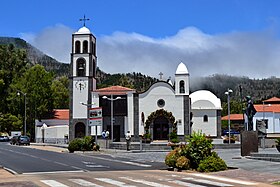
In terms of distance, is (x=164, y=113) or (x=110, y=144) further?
(x=164, y=113)

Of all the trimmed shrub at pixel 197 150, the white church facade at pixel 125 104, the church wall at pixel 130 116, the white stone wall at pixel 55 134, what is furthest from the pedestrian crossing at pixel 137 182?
the white stone wall at pixel 55 134

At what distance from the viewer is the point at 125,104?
6241cm

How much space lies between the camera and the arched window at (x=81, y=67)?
6381cm

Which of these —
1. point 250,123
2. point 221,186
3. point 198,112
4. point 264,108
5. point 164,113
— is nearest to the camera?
point 221,186

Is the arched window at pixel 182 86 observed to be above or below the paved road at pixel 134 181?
above

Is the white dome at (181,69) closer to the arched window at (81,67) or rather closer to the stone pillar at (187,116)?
the stone pillar at (187,116)

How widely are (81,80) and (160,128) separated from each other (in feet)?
42.6

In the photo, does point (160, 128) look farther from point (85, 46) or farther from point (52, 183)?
point (52, 183)

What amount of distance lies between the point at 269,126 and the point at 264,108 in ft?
12.4

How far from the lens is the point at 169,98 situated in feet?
206

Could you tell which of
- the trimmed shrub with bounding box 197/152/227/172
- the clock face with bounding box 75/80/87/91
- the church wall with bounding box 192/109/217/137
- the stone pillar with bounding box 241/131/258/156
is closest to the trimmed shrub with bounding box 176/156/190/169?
the trimmed shrub with bounding box 197/152/227/172

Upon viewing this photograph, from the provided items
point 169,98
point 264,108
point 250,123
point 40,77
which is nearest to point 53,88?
point 40,77

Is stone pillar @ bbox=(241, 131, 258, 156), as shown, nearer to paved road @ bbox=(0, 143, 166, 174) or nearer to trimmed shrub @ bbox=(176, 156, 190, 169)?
paved road @ bbox=(0, 143, 166, 174)

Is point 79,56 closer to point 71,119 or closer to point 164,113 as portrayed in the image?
point 71,119
